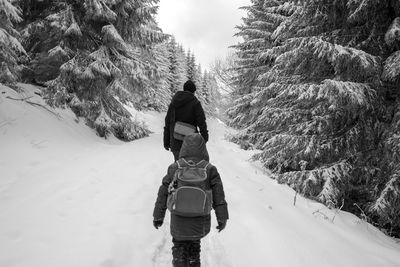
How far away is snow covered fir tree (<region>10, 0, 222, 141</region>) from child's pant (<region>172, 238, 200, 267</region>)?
30.1ft

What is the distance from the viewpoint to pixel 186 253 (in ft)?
11.6

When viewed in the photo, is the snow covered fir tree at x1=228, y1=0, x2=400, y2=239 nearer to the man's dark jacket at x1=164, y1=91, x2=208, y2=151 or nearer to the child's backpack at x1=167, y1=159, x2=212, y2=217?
the man's dark jacket at x1=164, y1=91, x2=208, y2=151

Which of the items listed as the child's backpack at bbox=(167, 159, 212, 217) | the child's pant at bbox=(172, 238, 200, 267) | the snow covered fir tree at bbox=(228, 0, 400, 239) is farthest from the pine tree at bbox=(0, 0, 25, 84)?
the snow covered fir tree at bbox=(228, 0, 400, 239)

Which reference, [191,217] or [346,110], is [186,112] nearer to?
[191,217]

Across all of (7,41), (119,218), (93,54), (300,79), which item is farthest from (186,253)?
(93,54)

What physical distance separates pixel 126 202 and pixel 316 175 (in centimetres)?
481

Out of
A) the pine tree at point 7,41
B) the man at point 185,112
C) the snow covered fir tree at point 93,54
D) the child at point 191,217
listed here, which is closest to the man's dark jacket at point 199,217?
the child at point 191,217

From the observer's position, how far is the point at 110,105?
43.3 ft

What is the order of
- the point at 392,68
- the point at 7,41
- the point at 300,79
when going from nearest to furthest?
1. the point at 392,68
2. the point at 7,41
3. the point at 300,79

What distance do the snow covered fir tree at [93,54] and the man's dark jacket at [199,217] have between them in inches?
342

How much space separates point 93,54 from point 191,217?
9.92 metres

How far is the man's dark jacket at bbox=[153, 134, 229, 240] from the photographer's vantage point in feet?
11.2

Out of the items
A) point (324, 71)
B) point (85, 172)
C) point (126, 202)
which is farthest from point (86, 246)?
point (324, 71)

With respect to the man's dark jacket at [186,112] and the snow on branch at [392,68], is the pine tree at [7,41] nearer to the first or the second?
the man's dark jacket at [186,112]
